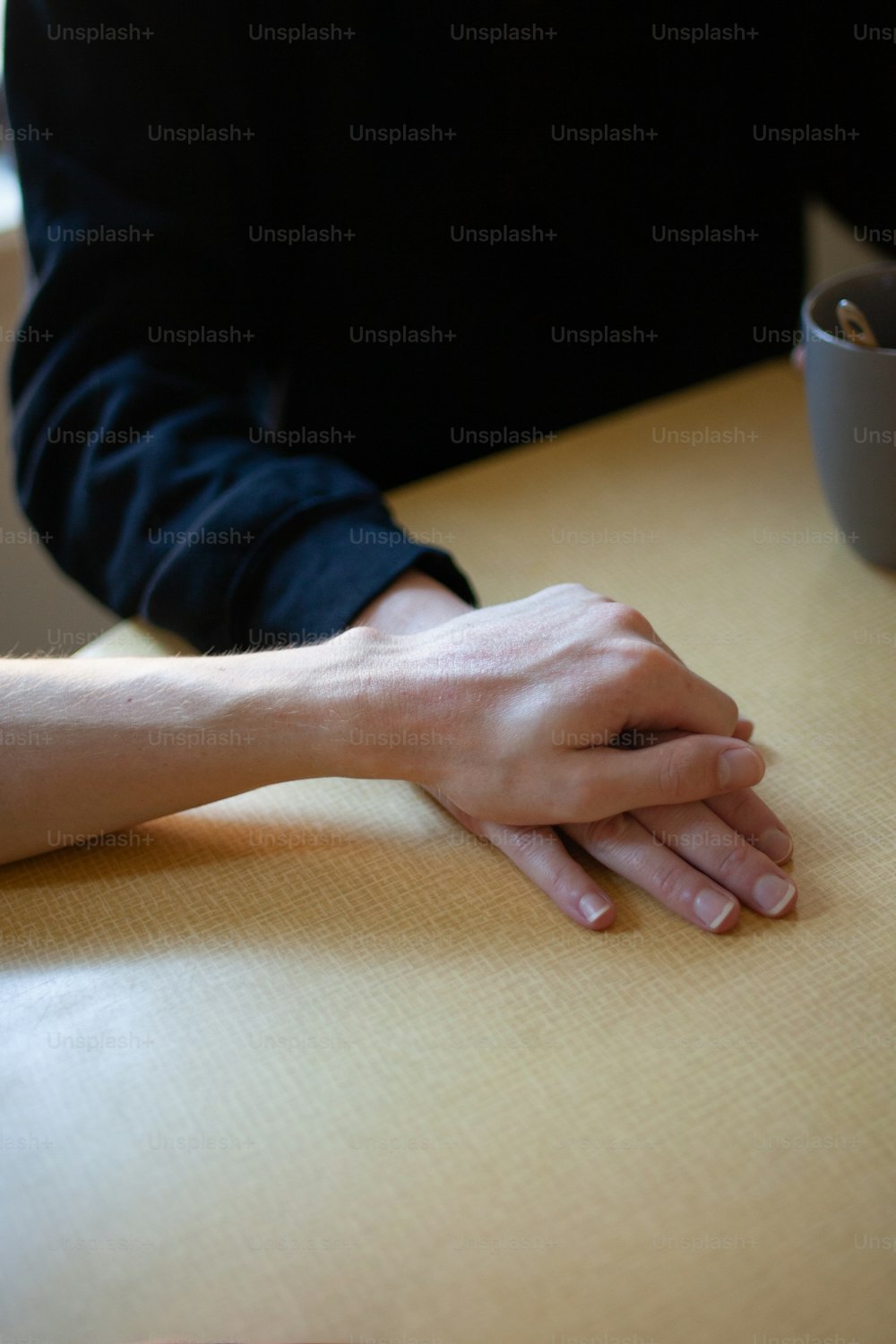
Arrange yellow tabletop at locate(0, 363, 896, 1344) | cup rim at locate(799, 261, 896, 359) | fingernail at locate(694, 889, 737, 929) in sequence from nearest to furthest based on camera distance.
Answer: yellow tabletop at locate(0, 363, 896, 1344)
fingernail at locate(694, 889, 737, 929)
cup rim at locate(799, 261, 896, 359)

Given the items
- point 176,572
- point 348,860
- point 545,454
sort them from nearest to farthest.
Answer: point 348,860 < point 176,572 < point 545,454

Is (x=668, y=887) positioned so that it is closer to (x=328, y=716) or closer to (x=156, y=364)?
(x=328, y=716)

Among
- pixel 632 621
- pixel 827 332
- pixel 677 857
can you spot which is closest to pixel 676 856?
pixel 677 857

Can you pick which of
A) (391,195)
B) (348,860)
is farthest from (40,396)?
(348,860)

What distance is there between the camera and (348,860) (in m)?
0.59

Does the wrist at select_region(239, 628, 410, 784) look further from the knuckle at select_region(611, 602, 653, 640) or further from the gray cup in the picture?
the gray cup

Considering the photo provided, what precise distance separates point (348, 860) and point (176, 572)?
24cm

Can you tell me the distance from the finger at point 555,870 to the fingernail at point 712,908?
40 mm

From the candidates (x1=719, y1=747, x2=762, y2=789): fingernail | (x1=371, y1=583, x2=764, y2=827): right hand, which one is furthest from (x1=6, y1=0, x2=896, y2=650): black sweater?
(x1=719, y1=747, x2=762, y2=789): fingernail

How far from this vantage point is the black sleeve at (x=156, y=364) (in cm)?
72

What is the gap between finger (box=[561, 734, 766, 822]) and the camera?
57 cm

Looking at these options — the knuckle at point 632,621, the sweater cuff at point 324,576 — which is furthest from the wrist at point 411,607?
the knuckle at point 632,621

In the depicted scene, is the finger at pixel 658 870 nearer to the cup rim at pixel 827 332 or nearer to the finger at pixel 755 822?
the finger at pixel 755 822

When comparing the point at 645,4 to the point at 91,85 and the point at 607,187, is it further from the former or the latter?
the point at 91,85
